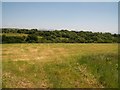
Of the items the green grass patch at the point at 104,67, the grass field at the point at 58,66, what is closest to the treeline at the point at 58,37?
the grass field at the point at 58,66

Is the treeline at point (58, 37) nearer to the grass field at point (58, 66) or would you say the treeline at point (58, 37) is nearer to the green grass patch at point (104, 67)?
the grass field at point (58, 66)

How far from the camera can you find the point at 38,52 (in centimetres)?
1534

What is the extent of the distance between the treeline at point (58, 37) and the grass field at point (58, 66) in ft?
1.88

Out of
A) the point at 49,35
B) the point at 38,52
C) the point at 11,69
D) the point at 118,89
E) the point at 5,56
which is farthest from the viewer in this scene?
the point at 49,35

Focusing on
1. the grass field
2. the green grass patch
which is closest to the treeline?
the grass field

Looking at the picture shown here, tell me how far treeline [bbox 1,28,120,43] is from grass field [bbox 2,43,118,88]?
0.57 metres

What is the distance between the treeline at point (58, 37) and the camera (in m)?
16.8

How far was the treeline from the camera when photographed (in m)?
16.8

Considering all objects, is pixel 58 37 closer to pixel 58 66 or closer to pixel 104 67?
pixel 58 66

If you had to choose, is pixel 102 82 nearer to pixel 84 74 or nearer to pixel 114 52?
pixel 84 74

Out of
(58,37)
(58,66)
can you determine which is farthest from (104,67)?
(58,37)

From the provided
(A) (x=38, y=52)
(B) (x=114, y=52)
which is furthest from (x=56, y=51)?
(B) (x=114, y=52)

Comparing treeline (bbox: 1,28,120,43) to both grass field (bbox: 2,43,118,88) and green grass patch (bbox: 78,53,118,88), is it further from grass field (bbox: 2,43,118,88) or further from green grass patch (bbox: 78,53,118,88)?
green grass patch (bbox: 78,53,118,88)

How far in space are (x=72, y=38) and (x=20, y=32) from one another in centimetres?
368
